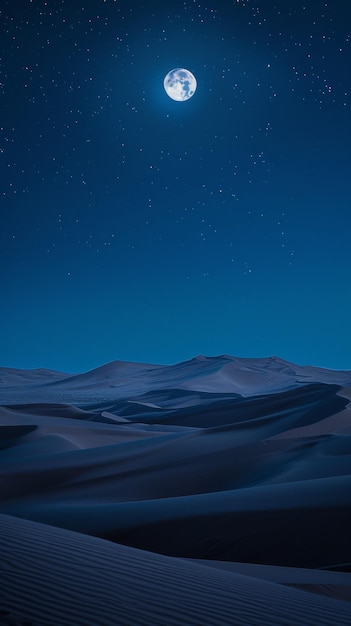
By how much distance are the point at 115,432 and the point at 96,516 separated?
284 cm

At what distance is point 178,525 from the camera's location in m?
2.08

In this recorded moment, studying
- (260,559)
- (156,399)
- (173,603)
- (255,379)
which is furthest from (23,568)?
(255,379)

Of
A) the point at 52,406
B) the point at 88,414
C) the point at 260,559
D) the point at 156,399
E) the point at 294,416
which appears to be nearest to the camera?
the point at 260,559

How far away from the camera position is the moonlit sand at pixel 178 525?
39.3 inches

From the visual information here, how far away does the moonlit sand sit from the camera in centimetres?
100

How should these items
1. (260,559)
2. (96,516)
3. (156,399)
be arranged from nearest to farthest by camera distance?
(260,559)
(96,516)
(156,399)

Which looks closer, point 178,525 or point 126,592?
point 126,592

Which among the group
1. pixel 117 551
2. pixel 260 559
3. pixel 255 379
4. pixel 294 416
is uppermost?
pixel 255 379

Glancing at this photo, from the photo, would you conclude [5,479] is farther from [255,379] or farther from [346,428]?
[255,379]

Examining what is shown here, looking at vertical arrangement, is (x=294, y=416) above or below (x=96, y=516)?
above

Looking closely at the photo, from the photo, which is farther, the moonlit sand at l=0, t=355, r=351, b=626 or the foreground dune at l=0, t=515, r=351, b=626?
the moonlit sand at l=0, t=355, r=351, b=626

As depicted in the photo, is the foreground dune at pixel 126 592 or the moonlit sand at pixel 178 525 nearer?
the foreground dune at pixel 126 592

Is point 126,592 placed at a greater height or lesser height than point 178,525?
greater

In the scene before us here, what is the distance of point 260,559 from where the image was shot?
1861mm
